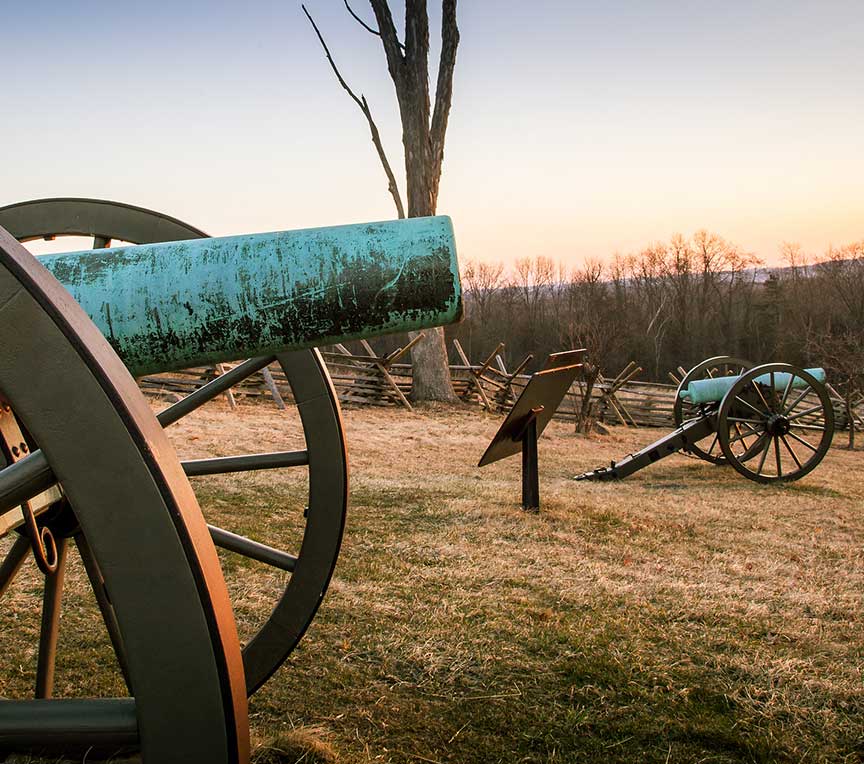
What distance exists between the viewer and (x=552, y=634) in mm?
3406

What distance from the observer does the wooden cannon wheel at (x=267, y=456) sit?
241cm

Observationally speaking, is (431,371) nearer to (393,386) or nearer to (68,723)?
(393,386)

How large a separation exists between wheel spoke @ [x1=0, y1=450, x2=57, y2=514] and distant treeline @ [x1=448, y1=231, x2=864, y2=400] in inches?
1312

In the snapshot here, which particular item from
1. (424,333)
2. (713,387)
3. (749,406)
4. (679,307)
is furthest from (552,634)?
(679,307)

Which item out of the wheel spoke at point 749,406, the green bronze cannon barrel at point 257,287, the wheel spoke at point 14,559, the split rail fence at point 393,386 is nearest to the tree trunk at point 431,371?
the split rail fence at point 393,386

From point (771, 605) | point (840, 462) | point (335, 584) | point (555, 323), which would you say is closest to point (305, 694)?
point (335, 584)

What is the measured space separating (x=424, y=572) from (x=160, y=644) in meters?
3.35

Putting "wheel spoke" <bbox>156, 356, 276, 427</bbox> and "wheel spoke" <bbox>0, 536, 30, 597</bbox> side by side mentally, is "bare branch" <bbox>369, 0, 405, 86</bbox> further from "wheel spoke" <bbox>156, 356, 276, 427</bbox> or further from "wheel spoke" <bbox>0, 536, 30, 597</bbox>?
"wheel spoke" <bbox>0, 536, 30, 597</bbox>

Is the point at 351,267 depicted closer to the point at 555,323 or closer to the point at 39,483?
the point at 39,483

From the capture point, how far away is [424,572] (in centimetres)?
433

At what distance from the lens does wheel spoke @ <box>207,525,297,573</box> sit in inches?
93.7

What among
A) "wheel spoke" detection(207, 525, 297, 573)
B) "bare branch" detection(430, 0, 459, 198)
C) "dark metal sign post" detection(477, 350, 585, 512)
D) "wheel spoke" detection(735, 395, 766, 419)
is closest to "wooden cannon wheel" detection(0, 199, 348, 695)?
"wheel spoke" detection(207, 525, 297, 573)

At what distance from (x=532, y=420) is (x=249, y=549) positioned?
4.06 metres

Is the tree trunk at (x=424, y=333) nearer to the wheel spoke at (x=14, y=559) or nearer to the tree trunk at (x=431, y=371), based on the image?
the tree trunk at (x=431, y=371)
